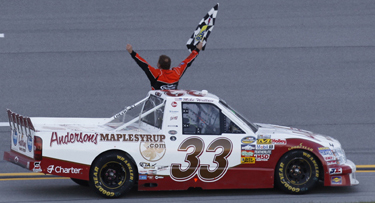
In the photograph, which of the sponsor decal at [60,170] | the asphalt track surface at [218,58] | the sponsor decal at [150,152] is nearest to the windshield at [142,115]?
the sponsor decal at [150,152]

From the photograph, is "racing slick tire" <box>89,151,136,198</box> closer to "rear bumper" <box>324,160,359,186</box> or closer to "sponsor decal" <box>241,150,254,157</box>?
"sponsor decal" <box>241,150,254,157</box>

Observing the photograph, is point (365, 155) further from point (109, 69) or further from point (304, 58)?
point (109, 69)

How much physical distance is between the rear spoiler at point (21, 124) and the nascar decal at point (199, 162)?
6.49 feet

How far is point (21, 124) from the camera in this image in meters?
8.72

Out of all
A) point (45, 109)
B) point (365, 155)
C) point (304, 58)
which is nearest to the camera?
point (365, 155)

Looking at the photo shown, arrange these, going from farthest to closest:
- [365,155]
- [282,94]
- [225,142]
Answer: [282,94] < [365,155] < [225,142]

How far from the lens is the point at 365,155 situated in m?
11.0

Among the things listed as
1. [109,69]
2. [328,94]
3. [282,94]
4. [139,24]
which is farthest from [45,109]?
[328,94]

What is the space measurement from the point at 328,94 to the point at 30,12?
7.71m

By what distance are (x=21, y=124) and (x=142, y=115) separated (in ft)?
5.45

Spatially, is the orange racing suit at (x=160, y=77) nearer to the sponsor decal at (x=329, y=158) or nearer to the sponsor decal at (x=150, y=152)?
the sponsor decal at (x=150, y=152)

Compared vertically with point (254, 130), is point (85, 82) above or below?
above

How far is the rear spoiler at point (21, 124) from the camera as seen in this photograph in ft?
27.7

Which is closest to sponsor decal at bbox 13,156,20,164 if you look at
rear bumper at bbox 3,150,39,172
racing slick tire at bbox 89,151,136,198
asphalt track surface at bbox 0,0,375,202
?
rear bumper at bbox 3,150,39,172
